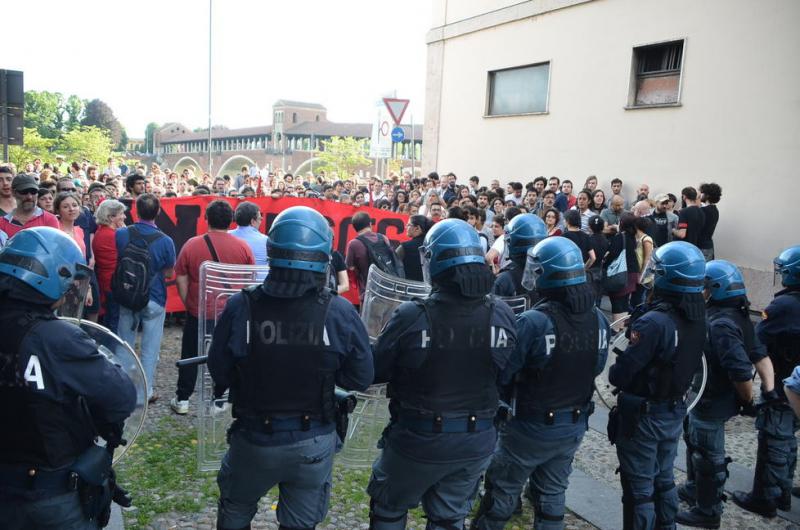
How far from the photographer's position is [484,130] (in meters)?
15.9

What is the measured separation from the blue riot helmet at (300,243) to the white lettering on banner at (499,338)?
0.89 meters

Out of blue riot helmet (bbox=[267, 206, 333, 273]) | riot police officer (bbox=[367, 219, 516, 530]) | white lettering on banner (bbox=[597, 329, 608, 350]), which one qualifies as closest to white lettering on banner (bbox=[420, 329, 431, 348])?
riot police officer (bbox=[367, 219, 516, 530])

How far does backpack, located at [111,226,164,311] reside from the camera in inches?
216

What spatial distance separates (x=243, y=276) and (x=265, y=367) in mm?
1830

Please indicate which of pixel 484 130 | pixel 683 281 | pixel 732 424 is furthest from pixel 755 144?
pixel 683 281

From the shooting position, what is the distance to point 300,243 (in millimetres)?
3033

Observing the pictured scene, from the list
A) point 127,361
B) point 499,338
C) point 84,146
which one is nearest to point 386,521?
point 499,338

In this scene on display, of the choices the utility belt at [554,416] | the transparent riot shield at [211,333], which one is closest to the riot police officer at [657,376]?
the utility belt at [554,416]

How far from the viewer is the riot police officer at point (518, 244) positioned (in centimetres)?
496

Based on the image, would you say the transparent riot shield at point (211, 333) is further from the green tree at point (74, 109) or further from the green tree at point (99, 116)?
the green tree at point (99, 116)

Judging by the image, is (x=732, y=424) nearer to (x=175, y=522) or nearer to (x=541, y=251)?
(x=541, y=251)

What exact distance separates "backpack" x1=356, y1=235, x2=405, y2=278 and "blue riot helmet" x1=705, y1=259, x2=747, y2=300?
10.8ft

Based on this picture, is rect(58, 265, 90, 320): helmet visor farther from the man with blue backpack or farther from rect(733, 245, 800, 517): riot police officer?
rect(733, 245, 800, 517): riot police officer

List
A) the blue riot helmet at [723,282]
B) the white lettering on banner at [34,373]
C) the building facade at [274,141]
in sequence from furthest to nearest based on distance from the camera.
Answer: the building facade at [274,141], the blue riot helmet at [723,282], the white lettering on banner at [34,373]
